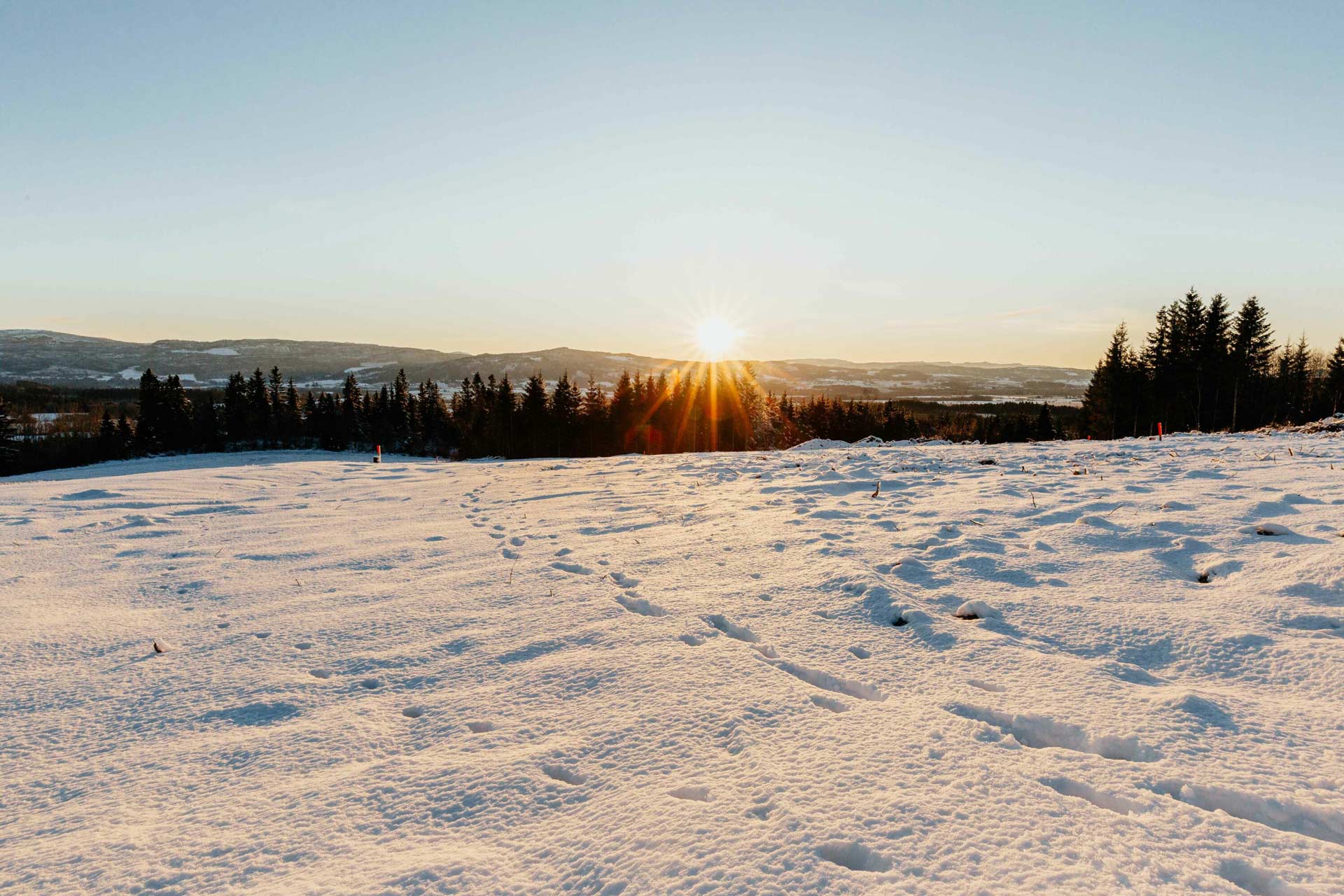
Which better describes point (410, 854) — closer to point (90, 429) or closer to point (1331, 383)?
point (1331, 383)

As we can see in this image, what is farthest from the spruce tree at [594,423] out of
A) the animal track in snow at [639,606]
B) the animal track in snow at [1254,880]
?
the animal track in snow at [1254,880]

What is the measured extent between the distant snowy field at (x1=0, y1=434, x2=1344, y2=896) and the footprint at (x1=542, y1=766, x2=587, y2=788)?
1cm

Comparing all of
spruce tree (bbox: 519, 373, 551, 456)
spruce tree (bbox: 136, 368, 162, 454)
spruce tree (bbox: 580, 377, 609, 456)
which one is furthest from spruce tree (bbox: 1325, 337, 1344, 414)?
spruce tree (bbox: 136, 368, 162, 454)

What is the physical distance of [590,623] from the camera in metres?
3.83

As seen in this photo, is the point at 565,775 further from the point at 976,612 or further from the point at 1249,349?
the point at 1249,349

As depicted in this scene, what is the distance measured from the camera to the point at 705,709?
2.66 meters

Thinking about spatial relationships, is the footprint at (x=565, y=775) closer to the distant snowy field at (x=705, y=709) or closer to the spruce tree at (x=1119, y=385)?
the distant snowy field at (x=705, y=709)

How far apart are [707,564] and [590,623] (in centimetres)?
148

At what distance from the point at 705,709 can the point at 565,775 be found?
0.71 m

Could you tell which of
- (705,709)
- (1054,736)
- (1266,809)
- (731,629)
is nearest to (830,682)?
(705,709)

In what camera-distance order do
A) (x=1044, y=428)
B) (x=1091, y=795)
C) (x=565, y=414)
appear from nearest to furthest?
1. (x=1091, y=795)
2. (x=565, y=414)
3. (x=1044, y=428)

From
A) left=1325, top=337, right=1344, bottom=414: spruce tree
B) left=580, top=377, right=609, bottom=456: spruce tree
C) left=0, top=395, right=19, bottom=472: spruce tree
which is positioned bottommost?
left=0, top=395, right=19, bottom=472: spruce tree

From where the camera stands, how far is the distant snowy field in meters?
1.77

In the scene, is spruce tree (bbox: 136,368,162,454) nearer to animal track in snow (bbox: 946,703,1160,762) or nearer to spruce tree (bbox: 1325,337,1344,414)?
animal track in snow (bbox: 946,703,1160,762)
